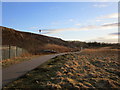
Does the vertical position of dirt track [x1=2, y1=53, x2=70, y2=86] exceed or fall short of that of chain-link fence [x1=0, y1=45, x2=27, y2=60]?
it falls short

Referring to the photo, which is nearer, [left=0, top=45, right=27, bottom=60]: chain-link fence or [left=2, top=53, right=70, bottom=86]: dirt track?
[left=2, top=53, right=70, bottom=86]: dirt track

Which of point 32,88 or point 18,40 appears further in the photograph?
point 18,40

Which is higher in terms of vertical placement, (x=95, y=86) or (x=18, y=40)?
(x=18, y=40)

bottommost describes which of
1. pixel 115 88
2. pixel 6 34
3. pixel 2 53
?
pixel 115 88

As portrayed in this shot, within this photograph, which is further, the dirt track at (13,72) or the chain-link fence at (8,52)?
the chain-link fence at (8,52)

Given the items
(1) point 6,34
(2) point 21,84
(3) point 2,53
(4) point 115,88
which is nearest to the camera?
(2) point 21,84

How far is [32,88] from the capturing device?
22.3 ft

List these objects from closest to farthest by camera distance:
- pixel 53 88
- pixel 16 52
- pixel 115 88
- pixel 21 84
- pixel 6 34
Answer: pixel 53 88, pixel 21 84, pixel 115 88, pixel 16 52, pixel 6 34

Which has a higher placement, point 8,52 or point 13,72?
point 8,52

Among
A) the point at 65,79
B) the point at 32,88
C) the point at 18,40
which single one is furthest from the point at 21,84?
the point at 18,40

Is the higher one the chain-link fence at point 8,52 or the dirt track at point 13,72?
the chain-link fence at point 8,52

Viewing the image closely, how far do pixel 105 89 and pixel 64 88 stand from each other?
201 centimetres

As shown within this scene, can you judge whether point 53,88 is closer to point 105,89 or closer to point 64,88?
point 64,88

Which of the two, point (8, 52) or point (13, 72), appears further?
point (8, 52)
